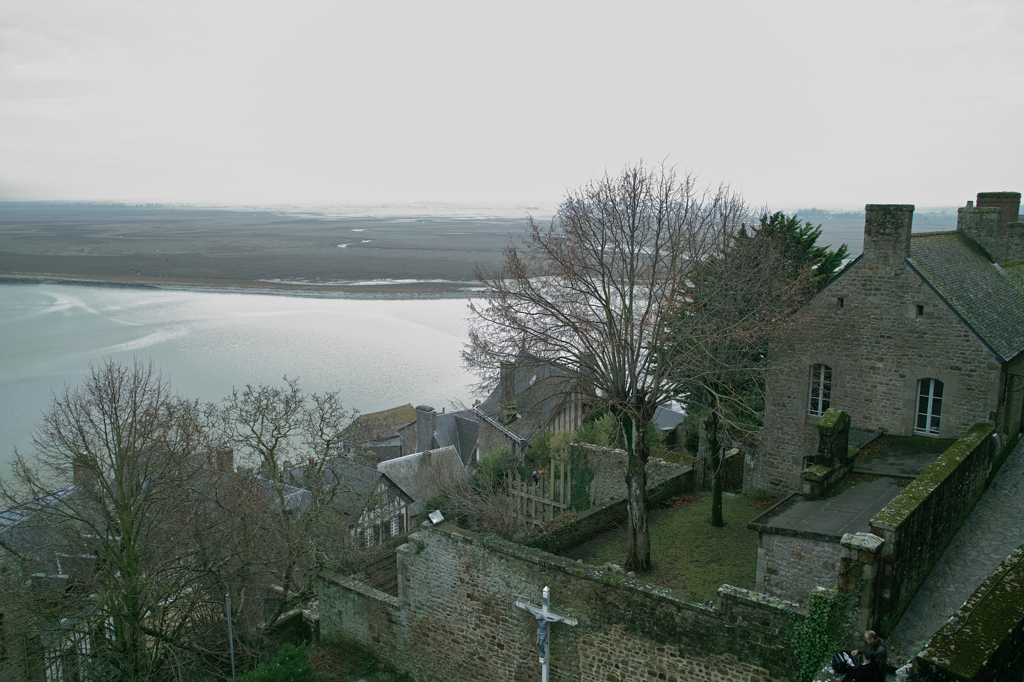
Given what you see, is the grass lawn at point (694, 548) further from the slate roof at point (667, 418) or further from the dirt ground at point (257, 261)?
the dirt ground at point (257, 261)

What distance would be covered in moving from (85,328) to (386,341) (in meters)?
23.3

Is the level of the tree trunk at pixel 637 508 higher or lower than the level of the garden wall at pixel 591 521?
higher

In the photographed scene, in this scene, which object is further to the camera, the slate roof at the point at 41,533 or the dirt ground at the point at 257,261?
the dirt ground at the point at 257,261

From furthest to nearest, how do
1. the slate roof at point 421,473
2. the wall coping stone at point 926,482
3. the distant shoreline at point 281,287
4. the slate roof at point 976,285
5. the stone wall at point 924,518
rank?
1. the distant shoreline at point 281,287
2. the slate roof at point 421,473
3. the slate roof at point 976,285
4. the wall coping stone at point 926,482
5. the stone wall at point 924,518

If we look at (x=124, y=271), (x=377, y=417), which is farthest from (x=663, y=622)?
(x=124, y=271)

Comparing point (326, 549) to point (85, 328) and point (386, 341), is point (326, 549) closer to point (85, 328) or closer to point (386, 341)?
point (386, 341)

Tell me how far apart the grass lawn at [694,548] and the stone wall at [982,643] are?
26.3 feet

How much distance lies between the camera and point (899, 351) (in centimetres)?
1741

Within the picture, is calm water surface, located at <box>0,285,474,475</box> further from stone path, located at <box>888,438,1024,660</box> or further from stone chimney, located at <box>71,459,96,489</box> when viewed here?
stone path, located at <box>888,438,1024,660</box>

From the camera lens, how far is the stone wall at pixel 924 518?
409 inches

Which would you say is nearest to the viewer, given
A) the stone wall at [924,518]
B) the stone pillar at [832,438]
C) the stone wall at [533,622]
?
the stone wall at [533,622]

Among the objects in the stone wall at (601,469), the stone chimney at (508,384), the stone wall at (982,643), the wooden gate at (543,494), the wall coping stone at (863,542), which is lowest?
the wooden gate at (543,494)

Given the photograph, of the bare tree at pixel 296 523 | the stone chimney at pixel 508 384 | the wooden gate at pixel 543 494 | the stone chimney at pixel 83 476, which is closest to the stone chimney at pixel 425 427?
the wooden gate at pixel 543 494

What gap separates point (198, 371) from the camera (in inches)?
1732
